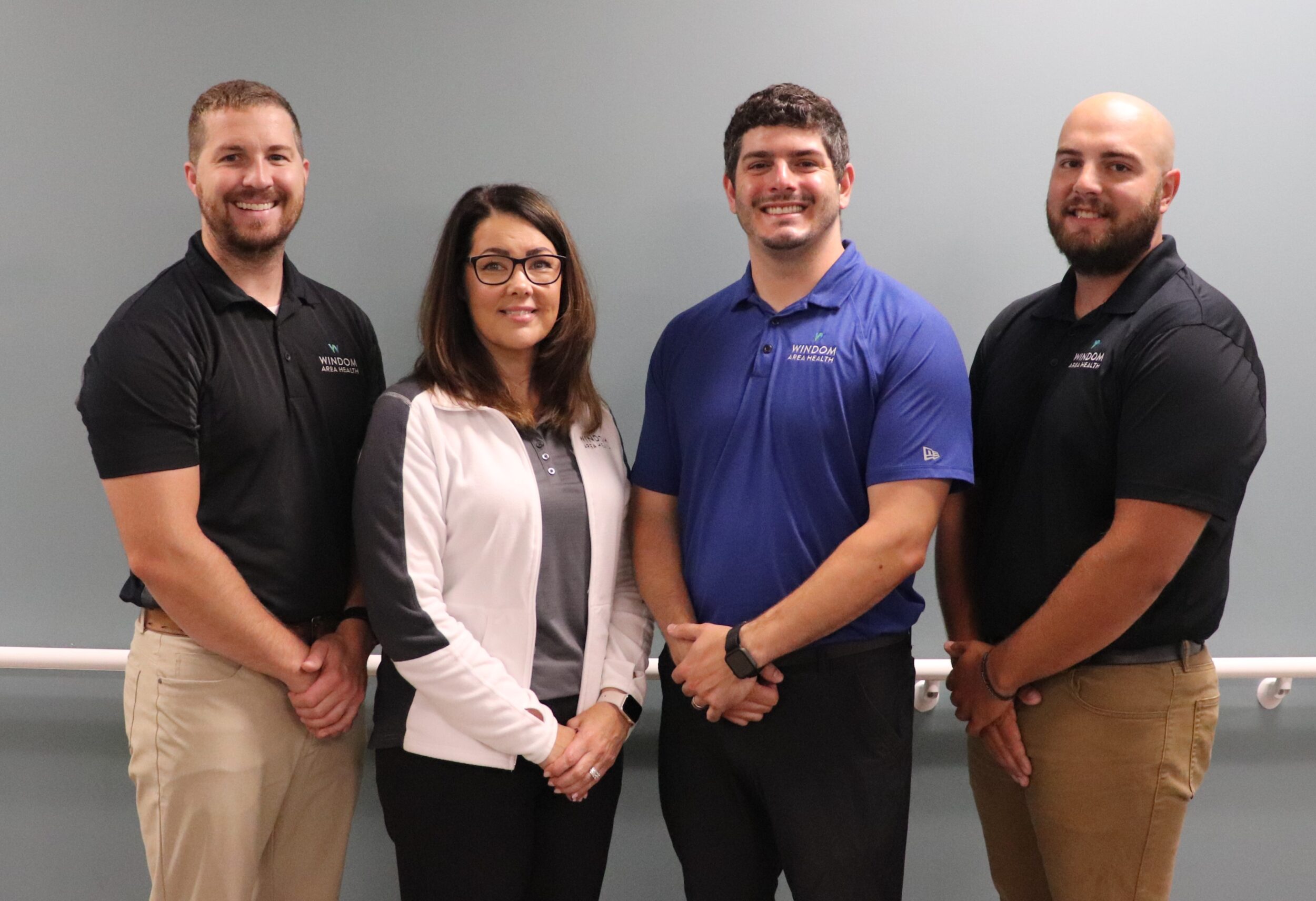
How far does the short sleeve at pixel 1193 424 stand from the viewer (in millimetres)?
1533

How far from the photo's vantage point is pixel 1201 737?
169 cm

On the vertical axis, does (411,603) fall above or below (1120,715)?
above

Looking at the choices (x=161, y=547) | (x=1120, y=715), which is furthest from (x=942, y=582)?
(x=161, y=547)

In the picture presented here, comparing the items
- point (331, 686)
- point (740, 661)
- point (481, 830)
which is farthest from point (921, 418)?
point (331, 686)

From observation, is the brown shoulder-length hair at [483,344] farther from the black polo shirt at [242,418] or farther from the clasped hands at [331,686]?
the clasped hands at [331,686]

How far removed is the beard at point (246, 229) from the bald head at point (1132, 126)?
4.58 feet

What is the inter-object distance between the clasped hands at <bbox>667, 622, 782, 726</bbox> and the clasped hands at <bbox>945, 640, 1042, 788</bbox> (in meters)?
0.40

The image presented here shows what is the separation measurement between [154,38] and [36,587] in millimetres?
1193

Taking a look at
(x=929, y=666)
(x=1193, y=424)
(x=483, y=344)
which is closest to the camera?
(x=1193, y=424)

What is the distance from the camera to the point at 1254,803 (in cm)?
226

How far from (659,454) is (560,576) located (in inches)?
12.3

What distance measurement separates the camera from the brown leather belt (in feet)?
5.57

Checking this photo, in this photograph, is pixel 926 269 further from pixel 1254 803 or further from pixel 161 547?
pixel 161 547

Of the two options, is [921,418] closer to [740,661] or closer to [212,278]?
[740,661]
